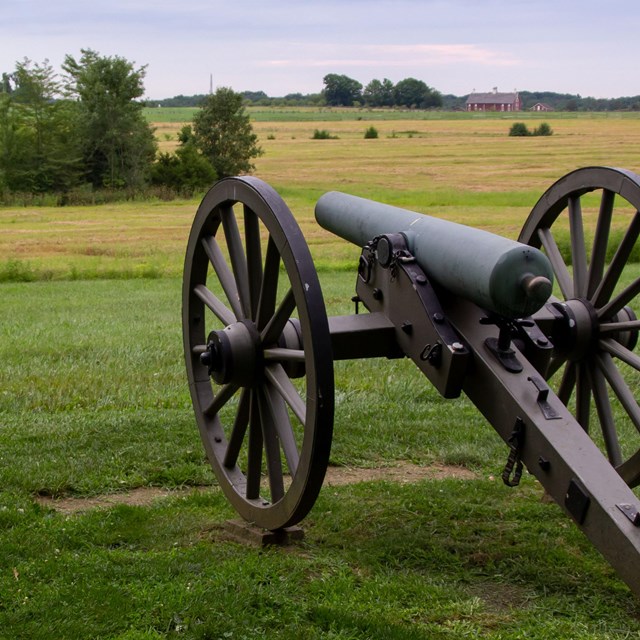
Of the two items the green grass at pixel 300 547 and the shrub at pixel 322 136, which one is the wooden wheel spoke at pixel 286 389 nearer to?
the green grass at pixel 300 547

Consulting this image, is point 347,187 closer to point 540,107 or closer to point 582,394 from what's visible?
point 582,394

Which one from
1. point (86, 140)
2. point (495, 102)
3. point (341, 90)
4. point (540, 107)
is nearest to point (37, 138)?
point (86, 140)

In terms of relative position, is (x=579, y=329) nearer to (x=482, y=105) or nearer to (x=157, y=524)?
(x=157, y=524)

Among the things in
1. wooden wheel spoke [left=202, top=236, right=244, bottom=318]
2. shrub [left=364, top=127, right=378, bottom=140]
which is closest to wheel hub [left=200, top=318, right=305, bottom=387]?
wooden wheel spoke [left=202, top=236, right=244, bottom=318]

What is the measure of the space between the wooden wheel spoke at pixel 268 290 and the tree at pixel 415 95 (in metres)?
134

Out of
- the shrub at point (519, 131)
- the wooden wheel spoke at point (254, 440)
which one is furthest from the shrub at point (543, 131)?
the wooden wheel spoke at point (254, 440)

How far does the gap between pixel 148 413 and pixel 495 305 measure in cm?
433

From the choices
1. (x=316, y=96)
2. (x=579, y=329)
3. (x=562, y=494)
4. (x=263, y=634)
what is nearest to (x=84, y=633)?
(x=263, y=634)

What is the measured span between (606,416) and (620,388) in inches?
7.1

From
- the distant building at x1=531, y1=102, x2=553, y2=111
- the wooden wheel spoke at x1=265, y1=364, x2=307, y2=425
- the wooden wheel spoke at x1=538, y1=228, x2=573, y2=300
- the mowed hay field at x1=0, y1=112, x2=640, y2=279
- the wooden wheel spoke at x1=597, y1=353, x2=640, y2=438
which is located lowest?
the mowed hay field at x1=0, y1=112, x2=640, y2=279

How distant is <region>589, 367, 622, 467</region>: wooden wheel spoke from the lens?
5.32 metres

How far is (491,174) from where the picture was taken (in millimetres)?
53156

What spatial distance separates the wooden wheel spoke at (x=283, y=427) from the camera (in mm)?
4613

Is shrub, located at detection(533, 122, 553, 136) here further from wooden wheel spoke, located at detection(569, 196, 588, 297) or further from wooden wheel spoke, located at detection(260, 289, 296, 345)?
wooden wheel spoke, located at detection(260, 289, 296, 345)
